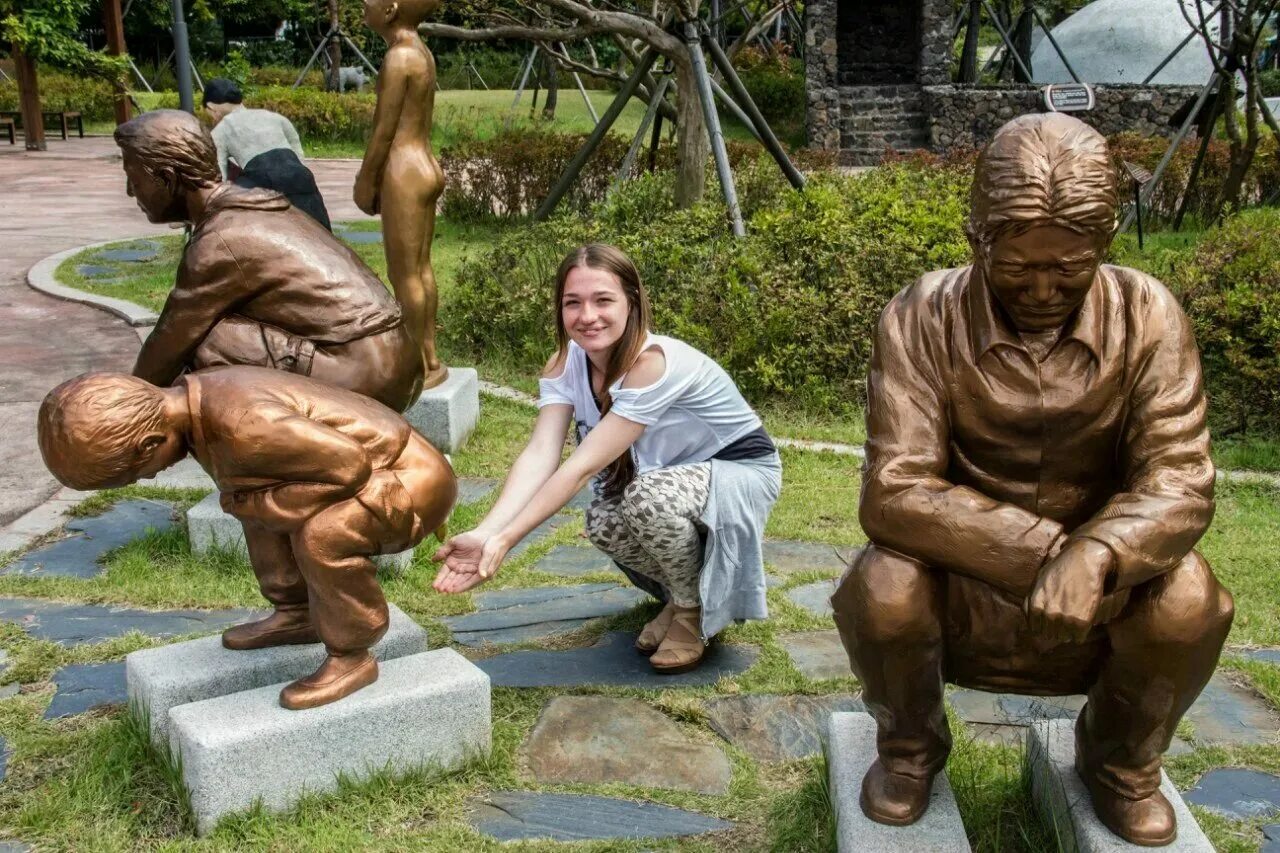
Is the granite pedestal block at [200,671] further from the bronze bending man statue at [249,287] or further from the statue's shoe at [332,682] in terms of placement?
the bronze bending man statue at [249,287]

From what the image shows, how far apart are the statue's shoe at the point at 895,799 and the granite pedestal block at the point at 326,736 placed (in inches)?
44.8

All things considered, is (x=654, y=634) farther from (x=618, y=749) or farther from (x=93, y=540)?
(x=93, y=540)

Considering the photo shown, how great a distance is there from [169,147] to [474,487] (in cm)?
258

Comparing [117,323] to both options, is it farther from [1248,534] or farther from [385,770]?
[1248,534]

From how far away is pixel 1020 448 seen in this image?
2576 millimetres

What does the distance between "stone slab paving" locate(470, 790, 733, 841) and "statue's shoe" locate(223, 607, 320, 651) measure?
0.72m

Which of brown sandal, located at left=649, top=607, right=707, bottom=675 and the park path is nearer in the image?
brown sandal, located at left=649, top=607, right=707, bottom=675

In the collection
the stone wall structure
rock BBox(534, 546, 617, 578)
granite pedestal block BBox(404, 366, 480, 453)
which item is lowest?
rock BBox(534, 546, 617, 578)

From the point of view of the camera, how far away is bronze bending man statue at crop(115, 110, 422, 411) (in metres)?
3.66

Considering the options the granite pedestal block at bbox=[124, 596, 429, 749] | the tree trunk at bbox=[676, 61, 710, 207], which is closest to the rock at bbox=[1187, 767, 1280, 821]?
the granite pedestal block at bbox=[124, 596, 429, 749]

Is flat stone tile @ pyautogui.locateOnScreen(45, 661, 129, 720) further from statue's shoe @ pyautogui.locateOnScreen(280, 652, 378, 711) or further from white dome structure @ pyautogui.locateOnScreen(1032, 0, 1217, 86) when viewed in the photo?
white dome structure @ pyautogui.locateOnScreen(1032, 0, 1217, 86)

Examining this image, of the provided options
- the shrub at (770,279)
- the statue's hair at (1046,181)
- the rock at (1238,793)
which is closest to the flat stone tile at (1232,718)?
the rock at (1238,793)

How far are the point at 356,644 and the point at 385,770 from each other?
13.6 inches

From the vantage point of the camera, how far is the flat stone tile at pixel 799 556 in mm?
4922
